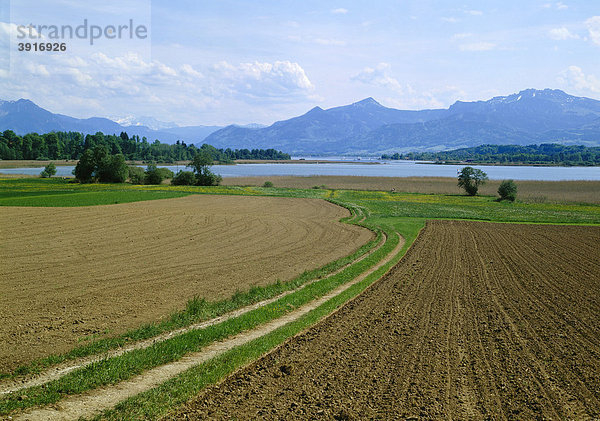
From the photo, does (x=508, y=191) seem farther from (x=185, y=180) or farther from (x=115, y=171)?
(x=115, y=171)

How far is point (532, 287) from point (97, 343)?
16.8 m

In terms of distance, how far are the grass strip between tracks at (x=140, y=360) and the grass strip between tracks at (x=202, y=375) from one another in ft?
3.21

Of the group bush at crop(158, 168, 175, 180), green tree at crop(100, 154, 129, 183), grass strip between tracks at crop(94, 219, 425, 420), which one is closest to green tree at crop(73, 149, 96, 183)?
green tree at crop(100, 154, 129, 183)

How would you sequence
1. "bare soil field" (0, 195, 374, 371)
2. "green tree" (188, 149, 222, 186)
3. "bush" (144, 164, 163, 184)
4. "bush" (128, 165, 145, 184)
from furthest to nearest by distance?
1. "green tree" (188, 149, 222, 186)
2. "bush" (144, 164, 163, 184)
3. "bush" (128, 165, 145, 184)
4. "bare soil field" (0, 195, 374, 371)

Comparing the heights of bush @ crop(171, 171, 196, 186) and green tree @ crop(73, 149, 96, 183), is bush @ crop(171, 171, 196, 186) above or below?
below

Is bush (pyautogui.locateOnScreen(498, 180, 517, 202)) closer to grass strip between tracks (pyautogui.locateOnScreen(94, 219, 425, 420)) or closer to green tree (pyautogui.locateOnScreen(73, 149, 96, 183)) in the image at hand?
grass strip between tracks (pyautogui.locateOnScreen(94, 219, 425, 420))

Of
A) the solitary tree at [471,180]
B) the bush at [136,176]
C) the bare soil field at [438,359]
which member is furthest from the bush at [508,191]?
the bush at [136,176]

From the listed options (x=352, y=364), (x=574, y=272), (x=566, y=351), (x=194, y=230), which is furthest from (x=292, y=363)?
(x=194, y=230)

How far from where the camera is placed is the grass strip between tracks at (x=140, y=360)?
8.20 meters

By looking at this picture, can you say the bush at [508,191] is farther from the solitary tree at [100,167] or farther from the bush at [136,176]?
the solitary tree at [100,167]

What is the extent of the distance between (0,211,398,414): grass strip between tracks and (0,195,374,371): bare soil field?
6.29 ft

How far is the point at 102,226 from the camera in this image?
32.8 meters

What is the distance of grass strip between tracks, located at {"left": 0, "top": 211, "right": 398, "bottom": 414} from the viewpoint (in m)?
8.20

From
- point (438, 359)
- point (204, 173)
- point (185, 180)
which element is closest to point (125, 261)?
point (438, 359)
